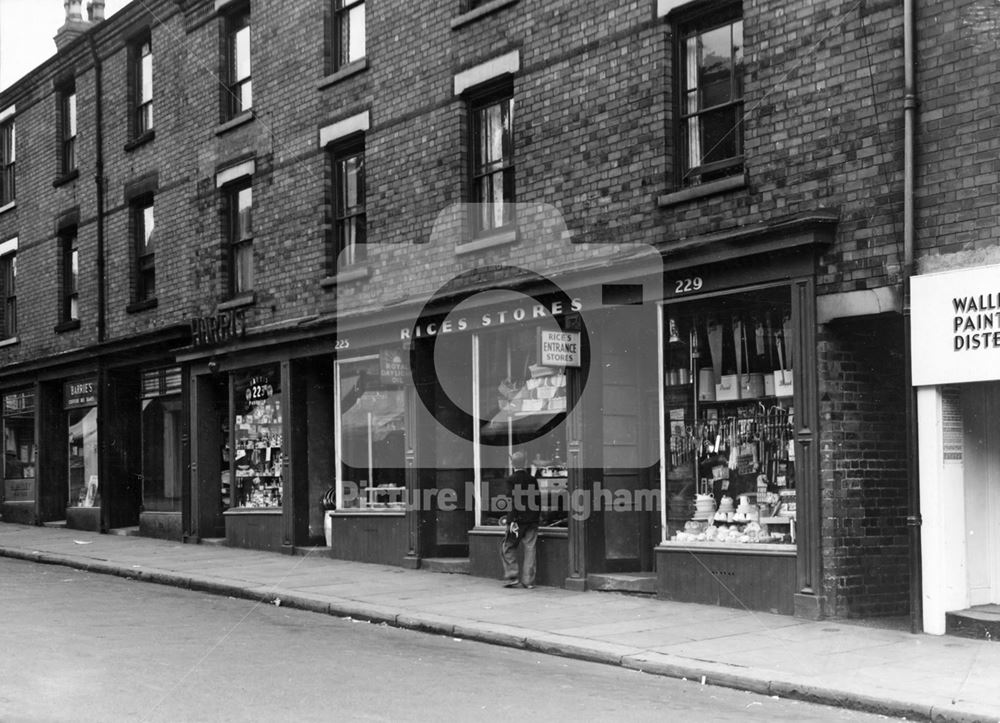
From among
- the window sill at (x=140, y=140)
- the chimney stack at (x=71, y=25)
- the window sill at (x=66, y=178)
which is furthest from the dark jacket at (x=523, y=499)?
the chimney stack at (x=71, y=25)

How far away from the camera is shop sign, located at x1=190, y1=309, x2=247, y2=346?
20.7 m

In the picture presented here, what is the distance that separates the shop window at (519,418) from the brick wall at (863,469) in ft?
12.6

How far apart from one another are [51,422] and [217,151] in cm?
901

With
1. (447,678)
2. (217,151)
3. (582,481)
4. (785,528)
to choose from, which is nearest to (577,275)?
(582,481)

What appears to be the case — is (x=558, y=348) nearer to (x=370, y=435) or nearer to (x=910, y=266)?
(x=910, y=266)

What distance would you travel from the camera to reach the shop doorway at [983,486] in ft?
37.7

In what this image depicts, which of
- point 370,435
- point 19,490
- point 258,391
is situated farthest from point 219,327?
point 19,490

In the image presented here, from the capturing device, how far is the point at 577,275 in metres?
14.4

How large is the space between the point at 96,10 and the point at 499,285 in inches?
676

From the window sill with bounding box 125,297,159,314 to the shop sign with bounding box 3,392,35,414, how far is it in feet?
17.7

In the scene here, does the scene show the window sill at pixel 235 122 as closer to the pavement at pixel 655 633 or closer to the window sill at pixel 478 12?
the window sill at pixel 478 12

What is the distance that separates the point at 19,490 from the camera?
92.9ft

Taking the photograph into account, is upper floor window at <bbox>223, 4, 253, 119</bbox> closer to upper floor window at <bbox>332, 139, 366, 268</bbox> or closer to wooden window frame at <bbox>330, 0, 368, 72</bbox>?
wooden window frame at <bbox>330, 0, 368, 72</bbox>

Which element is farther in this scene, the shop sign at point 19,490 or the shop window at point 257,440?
the shop sign at point 19,490
